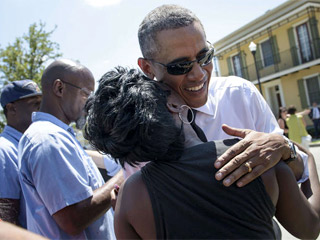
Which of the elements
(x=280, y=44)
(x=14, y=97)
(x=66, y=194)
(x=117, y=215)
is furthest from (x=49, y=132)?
(x=280, y=44)

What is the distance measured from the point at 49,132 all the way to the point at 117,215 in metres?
1.05

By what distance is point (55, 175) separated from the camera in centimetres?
192

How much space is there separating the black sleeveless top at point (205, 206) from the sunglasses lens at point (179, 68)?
55cm

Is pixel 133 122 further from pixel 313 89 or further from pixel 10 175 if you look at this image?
pixel 313 89

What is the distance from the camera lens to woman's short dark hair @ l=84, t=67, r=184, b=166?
1200mm

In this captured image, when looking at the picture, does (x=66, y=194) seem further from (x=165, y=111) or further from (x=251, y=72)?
(x=251, y=72)

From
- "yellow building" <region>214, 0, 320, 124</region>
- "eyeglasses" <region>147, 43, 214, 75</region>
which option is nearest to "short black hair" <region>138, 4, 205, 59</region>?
"eyeglasses" <region>147, 43, 214, 75</region>

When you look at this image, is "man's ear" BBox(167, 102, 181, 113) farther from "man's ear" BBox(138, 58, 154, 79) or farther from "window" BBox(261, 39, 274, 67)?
"window" BBox(261, 39, 274, 67)

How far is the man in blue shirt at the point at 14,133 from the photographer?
2539 millimetres

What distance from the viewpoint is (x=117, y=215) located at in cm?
123

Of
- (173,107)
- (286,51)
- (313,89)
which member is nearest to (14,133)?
(173,107)

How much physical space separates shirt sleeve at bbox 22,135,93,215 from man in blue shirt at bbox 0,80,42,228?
68cm

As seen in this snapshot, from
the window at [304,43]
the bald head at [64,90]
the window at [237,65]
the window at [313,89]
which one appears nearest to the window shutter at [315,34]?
the window at [304,43]

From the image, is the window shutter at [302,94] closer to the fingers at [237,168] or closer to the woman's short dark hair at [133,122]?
the fingers at [237,168]
